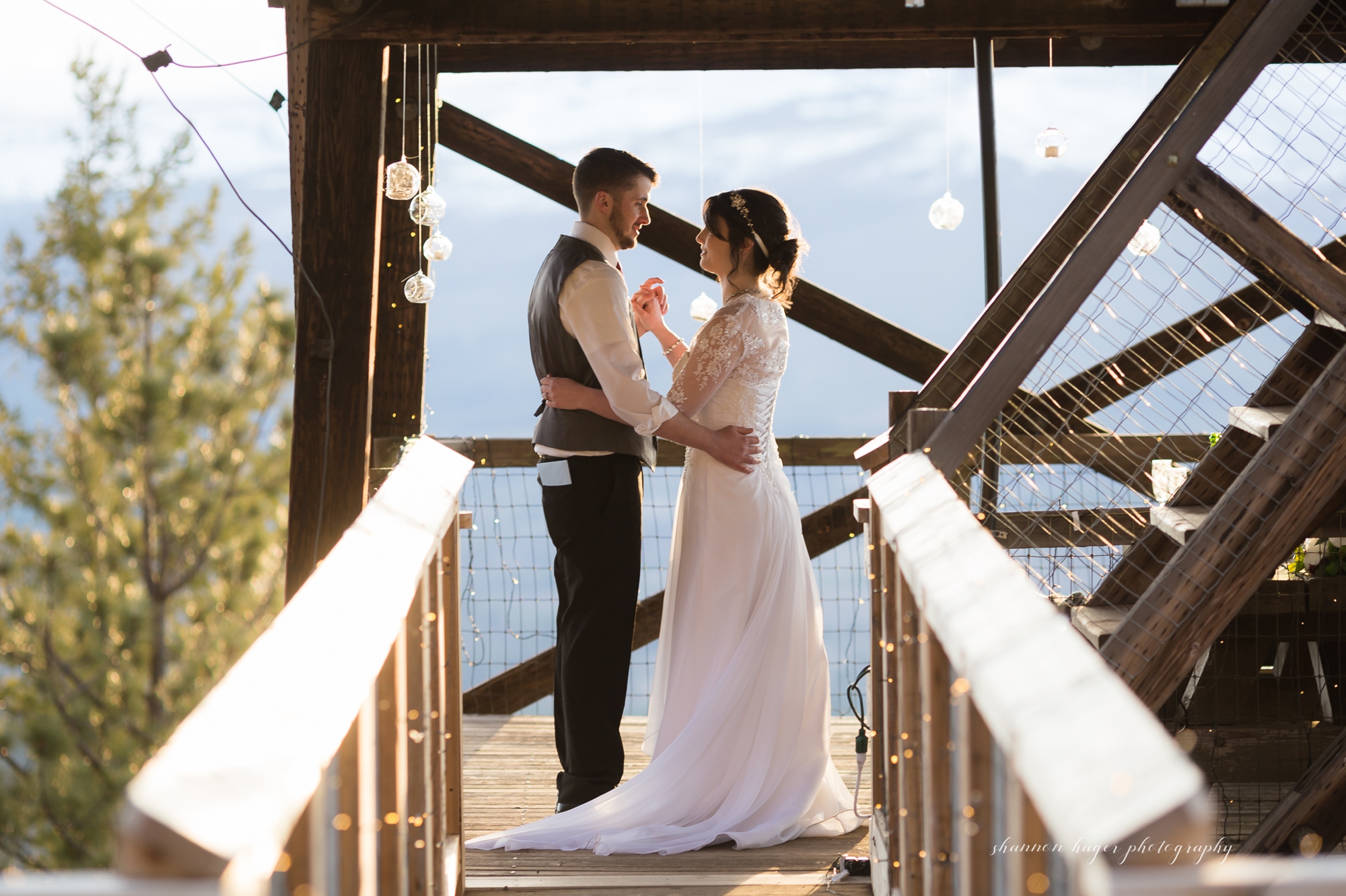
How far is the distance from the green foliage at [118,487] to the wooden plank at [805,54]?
32.1 feet

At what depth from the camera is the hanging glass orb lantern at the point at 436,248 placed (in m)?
4.32

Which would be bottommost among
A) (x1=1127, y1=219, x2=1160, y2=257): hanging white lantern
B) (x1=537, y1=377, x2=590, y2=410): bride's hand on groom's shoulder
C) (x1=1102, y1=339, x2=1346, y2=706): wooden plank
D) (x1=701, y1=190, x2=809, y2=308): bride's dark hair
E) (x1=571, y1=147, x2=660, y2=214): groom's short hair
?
(x1=1102, y1=339, x2=1346, y2=706): wooden plank

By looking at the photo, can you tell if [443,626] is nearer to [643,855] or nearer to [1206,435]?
[643,855]

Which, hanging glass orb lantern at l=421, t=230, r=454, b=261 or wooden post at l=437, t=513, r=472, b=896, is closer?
wooden post at l=437, t=513, r=472, b=896

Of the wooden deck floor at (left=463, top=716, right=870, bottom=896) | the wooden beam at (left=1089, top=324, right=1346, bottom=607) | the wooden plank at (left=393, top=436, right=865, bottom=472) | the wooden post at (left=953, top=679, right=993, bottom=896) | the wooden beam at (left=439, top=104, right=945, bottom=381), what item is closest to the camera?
the wooden post at (left=953, top=679, right=993, bottom=896)

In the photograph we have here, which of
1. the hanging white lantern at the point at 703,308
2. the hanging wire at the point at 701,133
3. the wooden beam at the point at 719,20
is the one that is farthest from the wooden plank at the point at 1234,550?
the hanging white lantern at the point at 703,308

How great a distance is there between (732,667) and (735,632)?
0.10 meters

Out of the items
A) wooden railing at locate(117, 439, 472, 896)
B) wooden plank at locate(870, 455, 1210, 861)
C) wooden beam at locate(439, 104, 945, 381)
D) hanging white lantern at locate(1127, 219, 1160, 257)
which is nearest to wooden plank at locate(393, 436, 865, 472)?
wooden beam at locate(439, 104, 945, 381)

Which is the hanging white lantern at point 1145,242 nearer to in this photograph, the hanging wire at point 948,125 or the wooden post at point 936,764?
the hanging wire at point 948,125

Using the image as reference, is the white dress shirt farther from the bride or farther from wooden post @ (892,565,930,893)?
wooden post @ (892,565,930,893)

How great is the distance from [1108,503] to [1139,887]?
4210 millimetres

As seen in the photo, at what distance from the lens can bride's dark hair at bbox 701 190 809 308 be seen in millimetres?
2902

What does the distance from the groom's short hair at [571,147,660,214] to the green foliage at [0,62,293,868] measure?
11860 millimetres

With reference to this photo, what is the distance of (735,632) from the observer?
9.45 feet
